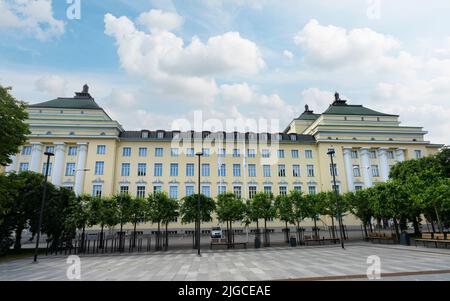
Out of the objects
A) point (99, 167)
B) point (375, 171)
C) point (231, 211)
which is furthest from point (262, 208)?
point (375, 171)

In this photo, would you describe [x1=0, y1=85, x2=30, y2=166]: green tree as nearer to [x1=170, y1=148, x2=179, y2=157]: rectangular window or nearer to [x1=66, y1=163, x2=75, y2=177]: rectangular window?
[x1=66, y1=163, x2=75, y2=177]: rectangular window

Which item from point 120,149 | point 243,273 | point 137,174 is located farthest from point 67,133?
point 243,273

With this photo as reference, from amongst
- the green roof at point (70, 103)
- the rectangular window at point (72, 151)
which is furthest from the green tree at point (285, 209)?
the green roof at point (70, 103)

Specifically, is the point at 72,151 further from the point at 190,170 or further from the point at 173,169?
the point at 190,170

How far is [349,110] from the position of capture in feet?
187

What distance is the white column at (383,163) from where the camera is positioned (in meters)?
50.3

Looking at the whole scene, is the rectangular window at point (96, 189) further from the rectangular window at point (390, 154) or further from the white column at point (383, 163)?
the rectangular window at point (390, 154)

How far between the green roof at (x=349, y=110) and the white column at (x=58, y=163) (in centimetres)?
5087

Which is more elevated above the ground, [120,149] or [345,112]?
[345,112]

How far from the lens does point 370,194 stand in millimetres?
29234

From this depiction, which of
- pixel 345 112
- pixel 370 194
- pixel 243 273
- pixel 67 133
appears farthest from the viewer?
pixel 345 112

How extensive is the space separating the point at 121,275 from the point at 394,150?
56242 millimetres

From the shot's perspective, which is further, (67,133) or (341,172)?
(341,172)

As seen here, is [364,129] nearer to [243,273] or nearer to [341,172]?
[341,172]
